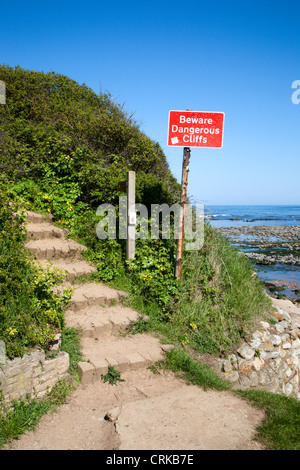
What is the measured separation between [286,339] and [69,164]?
6653mm

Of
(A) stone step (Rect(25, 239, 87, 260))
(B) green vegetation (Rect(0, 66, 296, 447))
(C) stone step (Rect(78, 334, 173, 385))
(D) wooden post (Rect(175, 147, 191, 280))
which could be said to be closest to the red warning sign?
(D) wooden post (Rect(175, 147, 191, 280))

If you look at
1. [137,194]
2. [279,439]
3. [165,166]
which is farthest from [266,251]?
[279,439]

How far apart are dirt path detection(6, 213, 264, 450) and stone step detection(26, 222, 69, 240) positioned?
2227 millimetres

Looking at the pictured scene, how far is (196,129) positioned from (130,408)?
14.2 feet

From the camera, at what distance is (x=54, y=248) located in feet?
22.6

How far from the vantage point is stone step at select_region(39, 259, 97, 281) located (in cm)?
636

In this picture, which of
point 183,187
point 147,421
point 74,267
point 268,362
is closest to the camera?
point 147,421

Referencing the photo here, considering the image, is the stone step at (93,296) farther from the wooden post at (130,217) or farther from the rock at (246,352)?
the rock at (246,352)

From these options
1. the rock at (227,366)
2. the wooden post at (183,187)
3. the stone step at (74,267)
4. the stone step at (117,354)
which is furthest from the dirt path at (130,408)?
the wooden post at (183,187)

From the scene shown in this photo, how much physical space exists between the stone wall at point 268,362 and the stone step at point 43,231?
14.7ft

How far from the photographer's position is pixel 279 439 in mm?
3295

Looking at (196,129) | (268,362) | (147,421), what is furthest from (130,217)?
(147,421)

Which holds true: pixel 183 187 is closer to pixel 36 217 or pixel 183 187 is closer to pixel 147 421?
pixel 147 421

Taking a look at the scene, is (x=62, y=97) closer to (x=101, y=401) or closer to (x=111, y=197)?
(x=111, y=197)
